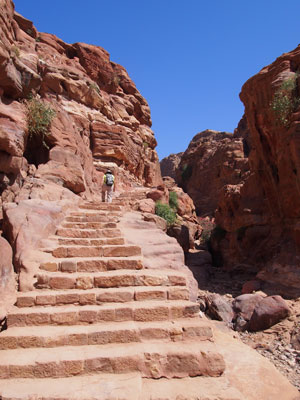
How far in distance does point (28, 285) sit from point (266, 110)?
47.5 feet

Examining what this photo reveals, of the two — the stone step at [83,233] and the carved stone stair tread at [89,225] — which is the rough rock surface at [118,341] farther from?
the carved stone stair tread at [89,225]

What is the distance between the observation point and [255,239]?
16.2 m

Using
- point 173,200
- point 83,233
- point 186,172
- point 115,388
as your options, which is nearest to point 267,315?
point 83,233

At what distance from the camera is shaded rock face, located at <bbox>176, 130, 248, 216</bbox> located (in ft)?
102

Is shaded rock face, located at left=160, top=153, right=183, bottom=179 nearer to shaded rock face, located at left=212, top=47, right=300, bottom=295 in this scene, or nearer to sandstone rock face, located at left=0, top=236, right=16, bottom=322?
shaded rock face, located at left=212, top=47, right=300, bottom=295

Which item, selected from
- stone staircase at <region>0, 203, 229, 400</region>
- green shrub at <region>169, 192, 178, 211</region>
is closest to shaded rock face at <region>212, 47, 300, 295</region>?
green shrub at <region>169, 192, 178, 211</region>

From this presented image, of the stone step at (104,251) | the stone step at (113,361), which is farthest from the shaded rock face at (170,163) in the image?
Answer: the stone step at (113,361)

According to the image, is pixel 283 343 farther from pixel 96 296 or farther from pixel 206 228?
pixel 206 228

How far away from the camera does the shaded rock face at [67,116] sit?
6.96m

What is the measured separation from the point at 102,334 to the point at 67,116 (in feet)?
29.3

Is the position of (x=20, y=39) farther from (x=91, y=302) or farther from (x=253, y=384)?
(x=253, y=384)

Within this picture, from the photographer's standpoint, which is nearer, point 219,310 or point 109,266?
point 109,266

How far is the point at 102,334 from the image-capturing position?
3289 millimetres

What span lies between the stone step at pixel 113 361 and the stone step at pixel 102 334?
0.23ft
